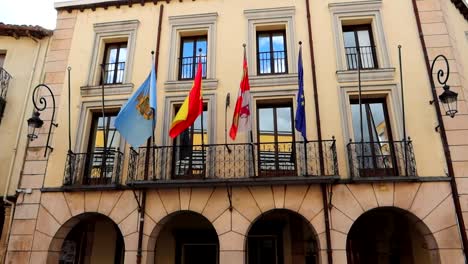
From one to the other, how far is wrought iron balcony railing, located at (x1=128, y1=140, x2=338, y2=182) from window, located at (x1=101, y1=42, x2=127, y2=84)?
3069 mm

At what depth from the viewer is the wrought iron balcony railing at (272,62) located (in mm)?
11117

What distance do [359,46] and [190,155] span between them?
6.41 metres

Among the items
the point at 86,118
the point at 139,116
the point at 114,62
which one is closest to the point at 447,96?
the point at 139,116

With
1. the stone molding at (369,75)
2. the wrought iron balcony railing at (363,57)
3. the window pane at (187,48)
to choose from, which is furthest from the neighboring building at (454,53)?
the window pane at (187,48)

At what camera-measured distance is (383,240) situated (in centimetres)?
1070

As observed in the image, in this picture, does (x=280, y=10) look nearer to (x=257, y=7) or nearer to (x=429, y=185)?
(x=257, y=7)

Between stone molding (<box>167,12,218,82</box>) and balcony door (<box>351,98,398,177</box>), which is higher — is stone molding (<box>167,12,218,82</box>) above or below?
above

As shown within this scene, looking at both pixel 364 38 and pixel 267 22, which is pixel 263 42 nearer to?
pixel 267 22

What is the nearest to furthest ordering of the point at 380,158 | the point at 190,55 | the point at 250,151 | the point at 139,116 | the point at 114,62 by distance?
the point at 139,116 < the point at 380,158 < the point at 250,151 < the point at 190,55 < the point at 114,62

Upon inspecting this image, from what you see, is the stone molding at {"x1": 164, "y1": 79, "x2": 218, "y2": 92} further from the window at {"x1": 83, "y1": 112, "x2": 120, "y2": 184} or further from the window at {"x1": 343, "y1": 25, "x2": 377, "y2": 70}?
the window at {"x1": 343, "y1": 25, "x2": 377, "y2": 70}

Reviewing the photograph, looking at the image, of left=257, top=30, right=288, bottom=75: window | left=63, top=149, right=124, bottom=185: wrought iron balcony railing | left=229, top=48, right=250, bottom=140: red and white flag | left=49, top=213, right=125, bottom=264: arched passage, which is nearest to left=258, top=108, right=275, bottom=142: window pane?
left=257, top=30, right=288, bottom=75: window

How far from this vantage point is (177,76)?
11438 millimetres

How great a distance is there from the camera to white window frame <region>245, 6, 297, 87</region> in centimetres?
1070

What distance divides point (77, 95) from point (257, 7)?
6.71 metres
